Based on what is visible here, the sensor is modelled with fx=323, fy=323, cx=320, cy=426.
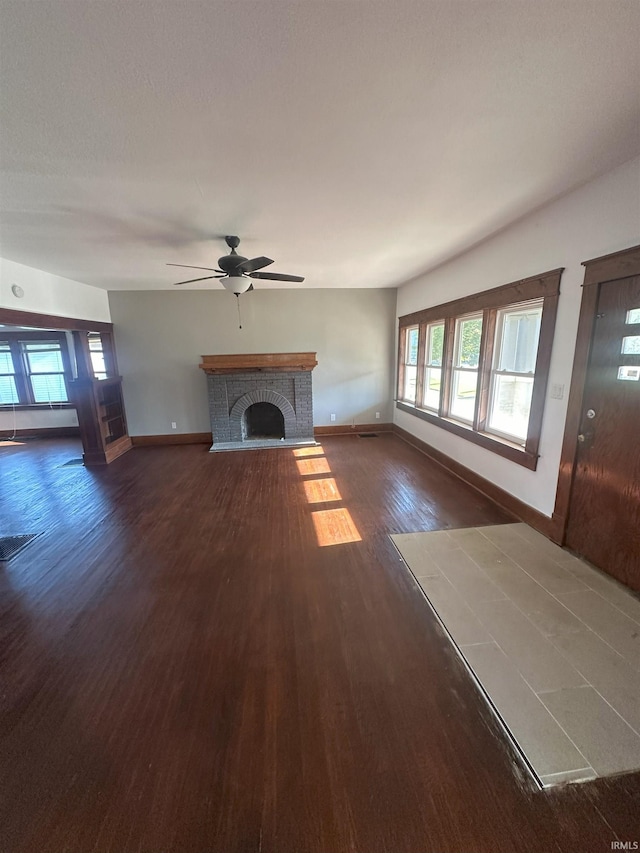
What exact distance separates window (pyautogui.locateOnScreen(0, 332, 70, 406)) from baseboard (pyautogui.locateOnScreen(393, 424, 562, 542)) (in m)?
7.00

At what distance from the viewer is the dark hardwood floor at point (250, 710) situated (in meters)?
1.12

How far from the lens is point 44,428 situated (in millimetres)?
6539

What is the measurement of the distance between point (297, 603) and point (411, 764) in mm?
1009

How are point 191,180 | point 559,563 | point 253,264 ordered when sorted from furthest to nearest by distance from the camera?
1. point 253,264
2. point 559,563
3. point 191,180

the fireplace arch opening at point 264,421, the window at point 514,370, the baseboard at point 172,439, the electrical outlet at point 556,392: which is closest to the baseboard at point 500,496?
the window at point 514,370

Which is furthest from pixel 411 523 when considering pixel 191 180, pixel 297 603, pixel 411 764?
pixel 191 180

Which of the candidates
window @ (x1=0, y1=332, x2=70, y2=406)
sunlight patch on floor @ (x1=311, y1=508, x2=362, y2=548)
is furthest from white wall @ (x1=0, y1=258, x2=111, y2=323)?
sunlight patch on floor @ (x1=311, y1=508, x2=362, y2=548)

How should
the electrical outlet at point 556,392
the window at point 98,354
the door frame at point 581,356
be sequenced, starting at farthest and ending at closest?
1. the window at point 98,354
2. the electrical outlet at point 556,392
3. the door frame at point 581,356

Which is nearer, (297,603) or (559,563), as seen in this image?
(297,603)

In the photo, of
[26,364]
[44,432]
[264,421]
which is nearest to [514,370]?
[264,421]

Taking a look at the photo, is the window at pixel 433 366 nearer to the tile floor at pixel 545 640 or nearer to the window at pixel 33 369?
the tile floor at pixel 545 640

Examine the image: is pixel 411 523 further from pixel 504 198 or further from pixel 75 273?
pixel 75 273

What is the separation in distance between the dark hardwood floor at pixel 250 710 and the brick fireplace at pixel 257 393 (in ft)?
9.38

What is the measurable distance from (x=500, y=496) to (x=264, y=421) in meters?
4.31
